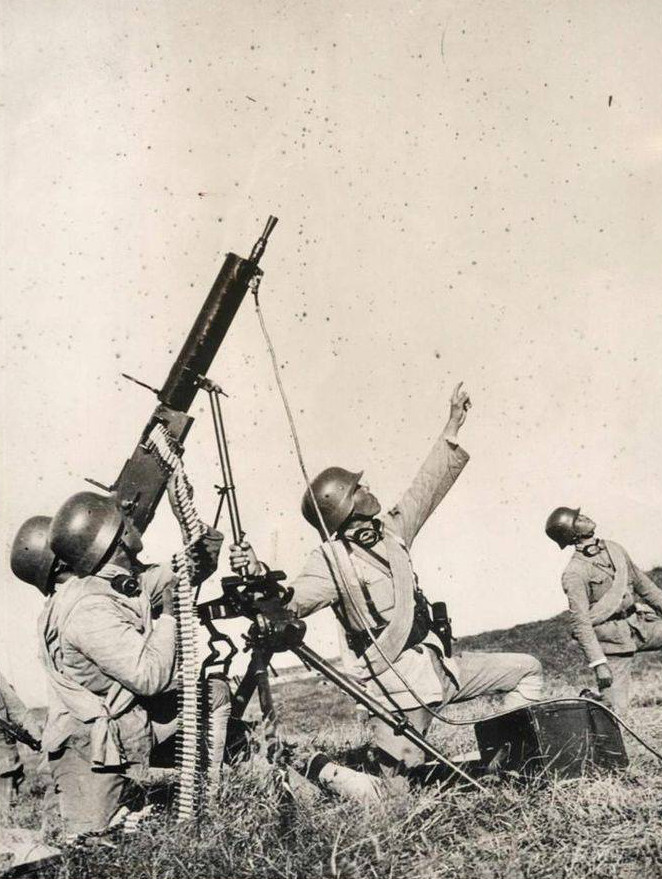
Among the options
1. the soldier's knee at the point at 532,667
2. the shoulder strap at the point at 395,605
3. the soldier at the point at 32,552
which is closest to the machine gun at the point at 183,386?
the soldier at the point at 32,552

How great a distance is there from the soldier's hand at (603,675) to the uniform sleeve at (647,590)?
2.90 ft

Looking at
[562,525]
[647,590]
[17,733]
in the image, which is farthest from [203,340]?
[647,590]

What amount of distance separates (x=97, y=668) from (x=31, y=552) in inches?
73.9

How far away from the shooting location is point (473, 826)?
4.07 m

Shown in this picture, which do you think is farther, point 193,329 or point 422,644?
Answer: point 193,329

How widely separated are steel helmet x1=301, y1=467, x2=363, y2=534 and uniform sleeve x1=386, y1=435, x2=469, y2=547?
17.7 inches

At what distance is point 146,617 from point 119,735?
0.71 metres

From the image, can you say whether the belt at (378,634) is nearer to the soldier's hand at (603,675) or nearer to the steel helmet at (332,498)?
the steel helmet at (332,498)

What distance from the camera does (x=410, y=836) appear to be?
380 centimetres

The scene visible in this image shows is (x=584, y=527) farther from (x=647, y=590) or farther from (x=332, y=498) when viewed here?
(x=332, y=498)

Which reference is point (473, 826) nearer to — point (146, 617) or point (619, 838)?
point (619, 838)

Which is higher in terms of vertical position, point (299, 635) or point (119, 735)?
point (299, 635)

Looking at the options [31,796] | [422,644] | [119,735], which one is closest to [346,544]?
[422,644]

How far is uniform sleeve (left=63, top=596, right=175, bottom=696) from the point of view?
14.7 feet
